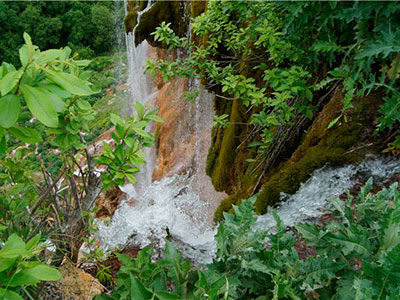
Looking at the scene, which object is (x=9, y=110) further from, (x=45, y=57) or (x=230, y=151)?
(x=230, y=151)

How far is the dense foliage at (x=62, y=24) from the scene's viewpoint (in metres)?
23.9

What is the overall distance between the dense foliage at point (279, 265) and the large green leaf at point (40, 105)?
0.47 meters

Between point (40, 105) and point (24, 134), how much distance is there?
198 mm

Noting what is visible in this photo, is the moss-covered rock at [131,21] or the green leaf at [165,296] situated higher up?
the moss-covered rock at [131,21]

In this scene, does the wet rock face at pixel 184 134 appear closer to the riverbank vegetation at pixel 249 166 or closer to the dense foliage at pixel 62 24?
the riverbank vegetation at pixel 249 166

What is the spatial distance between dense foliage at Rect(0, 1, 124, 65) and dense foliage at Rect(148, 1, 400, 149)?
2230 cm

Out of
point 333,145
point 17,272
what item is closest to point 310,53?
point 333,145

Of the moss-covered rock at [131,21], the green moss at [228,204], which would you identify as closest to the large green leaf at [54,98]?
the green moss at [228,204]

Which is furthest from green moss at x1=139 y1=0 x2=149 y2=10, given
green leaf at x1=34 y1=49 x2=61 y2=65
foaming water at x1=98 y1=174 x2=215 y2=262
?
green leaf at x1=34 y1=49 x2=61 y2=65

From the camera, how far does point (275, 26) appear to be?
2721 millimetres

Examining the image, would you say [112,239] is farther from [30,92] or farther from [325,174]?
[30,92]

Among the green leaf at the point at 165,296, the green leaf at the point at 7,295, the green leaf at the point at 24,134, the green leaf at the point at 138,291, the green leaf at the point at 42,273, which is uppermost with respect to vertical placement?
the green leaf at the point at 24,134

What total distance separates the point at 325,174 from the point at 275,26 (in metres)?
1.16

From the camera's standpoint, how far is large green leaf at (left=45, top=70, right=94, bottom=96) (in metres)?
0.90
